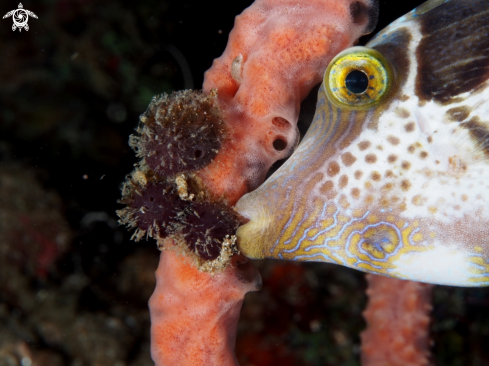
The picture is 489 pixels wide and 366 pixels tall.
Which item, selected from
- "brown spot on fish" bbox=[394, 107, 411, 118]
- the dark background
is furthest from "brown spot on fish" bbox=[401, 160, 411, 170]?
the dark background

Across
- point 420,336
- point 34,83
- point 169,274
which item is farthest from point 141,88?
point 420,336

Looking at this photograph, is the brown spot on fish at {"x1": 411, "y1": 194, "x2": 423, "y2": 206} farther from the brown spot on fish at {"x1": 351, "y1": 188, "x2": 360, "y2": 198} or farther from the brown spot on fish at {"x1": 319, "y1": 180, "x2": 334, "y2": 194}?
the brown spot on fish at {"x1": 319, "y1": 180, "x2": 334, "y2": 194}

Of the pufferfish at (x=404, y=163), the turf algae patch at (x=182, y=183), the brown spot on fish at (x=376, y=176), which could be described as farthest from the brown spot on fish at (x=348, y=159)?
the turf algae patch at (x=182, y=183)

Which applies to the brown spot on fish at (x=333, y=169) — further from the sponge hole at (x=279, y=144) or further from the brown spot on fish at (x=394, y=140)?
the sponge hole at (x=279, y=144)

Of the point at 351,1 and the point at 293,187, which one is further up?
the point at 351,1

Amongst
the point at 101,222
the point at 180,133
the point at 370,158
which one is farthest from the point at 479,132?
the point at 101,222

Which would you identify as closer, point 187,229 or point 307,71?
point 187,229

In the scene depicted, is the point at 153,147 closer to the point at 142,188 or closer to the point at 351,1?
the point at 142,188
